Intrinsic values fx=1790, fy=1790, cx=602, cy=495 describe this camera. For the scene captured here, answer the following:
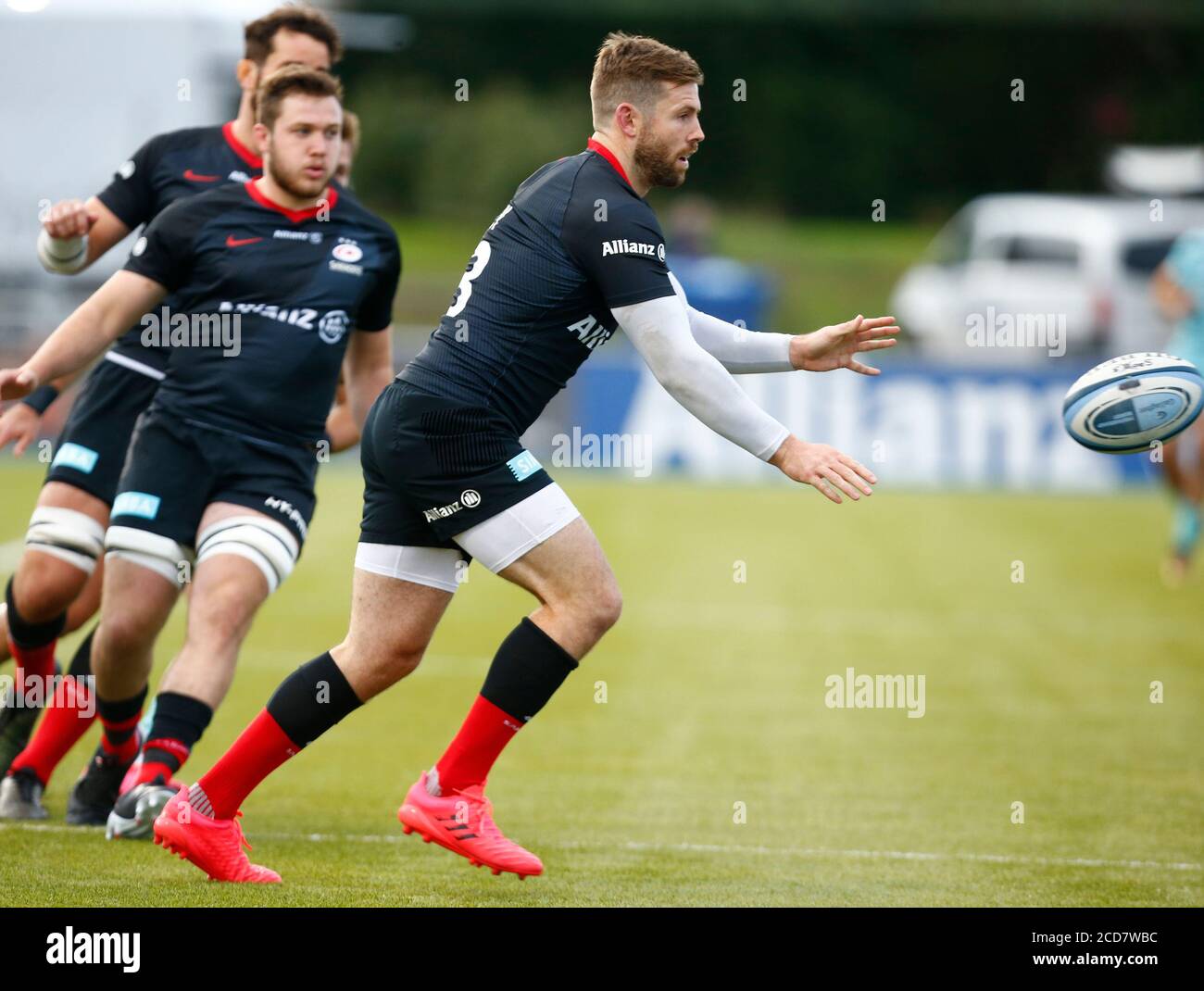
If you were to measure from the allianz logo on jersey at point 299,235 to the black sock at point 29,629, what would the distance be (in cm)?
154

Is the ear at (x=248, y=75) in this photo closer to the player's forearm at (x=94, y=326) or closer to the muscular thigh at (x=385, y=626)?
the player's forearm at (x=94, y=326)

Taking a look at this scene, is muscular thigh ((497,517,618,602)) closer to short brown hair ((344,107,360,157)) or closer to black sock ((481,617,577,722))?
black sock ((481,617,577,722))

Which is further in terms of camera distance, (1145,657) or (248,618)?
(1145,657)

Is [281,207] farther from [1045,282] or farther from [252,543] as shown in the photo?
[1045,282]

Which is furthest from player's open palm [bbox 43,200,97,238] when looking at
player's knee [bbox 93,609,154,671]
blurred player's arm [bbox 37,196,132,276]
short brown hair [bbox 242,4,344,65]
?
player's knee [bbox 93,609,154,671]

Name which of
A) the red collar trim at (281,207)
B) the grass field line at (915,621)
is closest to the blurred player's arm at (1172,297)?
the grass field line at (915,621)

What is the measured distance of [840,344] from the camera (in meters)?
5.35

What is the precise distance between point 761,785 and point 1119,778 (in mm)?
1584

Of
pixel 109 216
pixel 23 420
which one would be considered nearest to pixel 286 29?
pixel 109 216

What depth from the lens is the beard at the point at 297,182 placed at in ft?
19.2

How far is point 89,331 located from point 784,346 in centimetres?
217

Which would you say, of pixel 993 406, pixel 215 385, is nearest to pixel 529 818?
pixel 215 385

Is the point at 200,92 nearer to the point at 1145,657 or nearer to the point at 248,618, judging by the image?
the point at 1145,657

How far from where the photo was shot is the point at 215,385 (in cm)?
589
